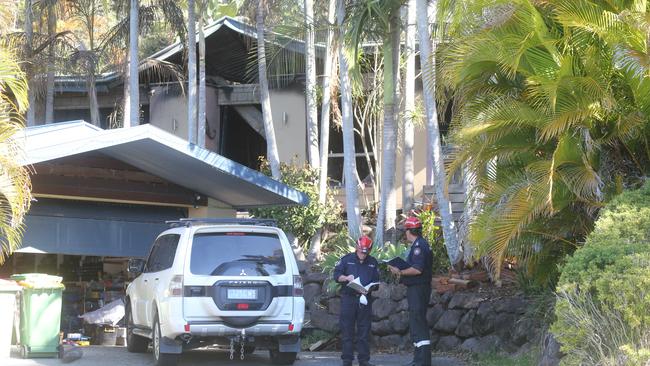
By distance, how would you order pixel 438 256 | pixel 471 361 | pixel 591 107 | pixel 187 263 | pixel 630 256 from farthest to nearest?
pixel 438 256 < pixel 471 361 < pixel 187 263 < pixel 591 107 < pixel 630 256

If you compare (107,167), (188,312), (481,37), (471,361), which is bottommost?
(471,361)

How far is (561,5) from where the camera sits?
431 inches

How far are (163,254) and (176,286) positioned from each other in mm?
1337

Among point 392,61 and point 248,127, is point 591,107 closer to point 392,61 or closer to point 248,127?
point 392,61

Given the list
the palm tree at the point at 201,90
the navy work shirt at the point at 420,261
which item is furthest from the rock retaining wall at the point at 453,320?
the palm tree at the point at 201,90

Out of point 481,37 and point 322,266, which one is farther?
point 322,266

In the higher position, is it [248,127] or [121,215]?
[248,127]

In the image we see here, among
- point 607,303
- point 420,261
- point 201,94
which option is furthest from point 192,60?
point 607,303

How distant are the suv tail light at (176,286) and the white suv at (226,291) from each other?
1 centimetres

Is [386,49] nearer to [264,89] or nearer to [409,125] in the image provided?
[409,125]

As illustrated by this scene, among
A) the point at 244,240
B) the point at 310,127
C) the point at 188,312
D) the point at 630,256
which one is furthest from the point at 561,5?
the point at 310,127

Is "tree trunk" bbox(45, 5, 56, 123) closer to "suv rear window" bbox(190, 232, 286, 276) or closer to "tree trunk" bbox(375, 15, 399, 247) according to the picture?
"tree trunk" bbox(375, 15, 399, 247)

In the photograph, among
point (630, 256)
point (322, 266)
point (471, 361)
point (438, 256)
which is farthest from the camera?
point (322, 266)

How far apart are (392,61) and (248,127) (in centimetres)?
1271
